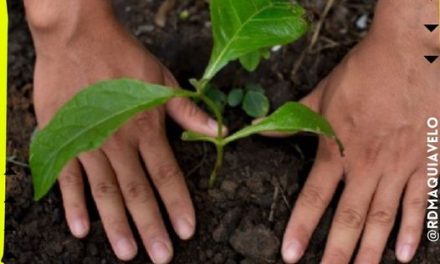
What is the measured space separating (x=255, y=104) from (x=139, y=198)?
304 mm

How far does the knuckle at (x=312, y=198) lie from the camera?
1226 millimetres

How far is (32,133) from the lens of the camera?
1.37 metres

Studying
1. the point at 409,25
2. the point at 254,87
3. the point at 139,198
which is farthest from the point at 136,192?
the point at 409,25

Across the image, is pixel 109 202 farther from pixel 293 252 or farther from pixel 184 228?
pixel 293 252

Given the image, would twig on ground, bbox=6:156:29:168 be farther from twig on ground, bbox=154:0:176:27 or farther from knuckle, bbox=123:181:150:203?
twig on ground, bbox=154:0:176:27

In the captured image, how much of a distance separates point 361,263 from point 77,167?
581 mm

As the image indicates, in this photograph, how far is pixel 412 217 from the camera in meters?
1.24

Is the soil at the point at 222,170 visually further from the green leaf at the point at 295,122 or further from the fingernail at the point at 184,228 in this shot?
the green leaf at the point at 295,122

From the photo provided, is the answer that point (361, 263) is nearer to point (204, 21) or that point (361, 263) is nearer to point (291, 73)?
point (291, 73)

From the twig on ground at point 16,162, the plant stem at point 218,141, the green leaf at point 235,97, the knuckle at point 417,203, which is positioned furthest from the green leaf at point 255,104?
the twig on ground at point 16,162

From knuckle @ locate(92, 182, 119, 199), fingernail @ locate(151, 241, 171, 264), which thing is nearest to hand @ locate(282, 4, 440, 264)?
fingernail @ locate(151, 241, 171, 264)

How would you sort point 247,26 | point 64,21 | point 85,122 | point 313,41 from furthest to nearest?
point 313,41 < point 64,21 < point 247,26 < point 85,122

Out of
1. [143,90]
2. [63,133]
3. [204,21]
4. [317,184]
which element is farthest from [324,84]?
[63,133]

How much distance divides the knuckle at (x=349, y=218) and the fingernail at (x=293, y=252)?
95 millimetres
